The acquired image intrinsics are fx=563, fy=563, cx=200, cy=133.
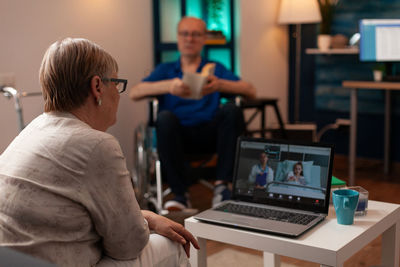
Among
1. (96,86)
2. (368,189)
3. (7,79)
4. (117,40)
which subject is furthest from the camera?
(368,189)

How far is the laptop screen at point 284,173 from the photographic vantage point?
1742mm

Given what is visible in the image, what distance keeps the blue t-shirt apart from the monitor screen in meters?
1.24

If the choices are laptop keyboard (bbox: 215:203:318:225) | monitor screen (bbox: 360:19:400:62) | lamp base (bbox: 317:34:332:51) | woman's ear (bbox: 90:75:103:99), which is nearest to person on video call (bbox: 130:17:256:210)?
monitor screen (bbox: 360:19:400:62)

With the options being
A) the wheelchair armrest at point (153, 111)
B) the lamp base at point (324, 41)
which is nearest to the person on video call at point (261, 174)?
the wheelchair armrest at point (153, 111)

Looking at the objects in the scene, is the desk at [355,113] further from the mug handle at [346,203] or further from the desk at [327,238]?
the mug handle at [346,203]

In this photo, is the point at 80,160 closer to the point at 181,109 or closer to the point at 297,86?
the point at 181,109

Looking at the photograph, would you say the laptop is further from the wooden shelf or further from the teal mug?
the wooden shelf

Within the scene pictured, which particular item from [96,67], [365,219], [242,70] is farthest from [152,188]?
[96,67]

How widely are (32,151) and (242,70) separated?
11.1 feet

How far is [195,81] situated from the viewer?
310 centimetres

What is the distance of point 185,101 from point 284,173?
5.70 ft

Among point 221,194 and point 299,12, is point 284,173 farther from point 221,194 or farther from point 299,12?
point 299,12

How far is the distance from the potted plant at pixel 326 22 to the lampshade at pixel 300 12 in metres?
0.08

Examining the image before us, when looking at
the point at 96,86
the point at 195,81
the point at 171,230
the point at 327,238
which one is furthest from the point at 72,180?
the point at 195,81
